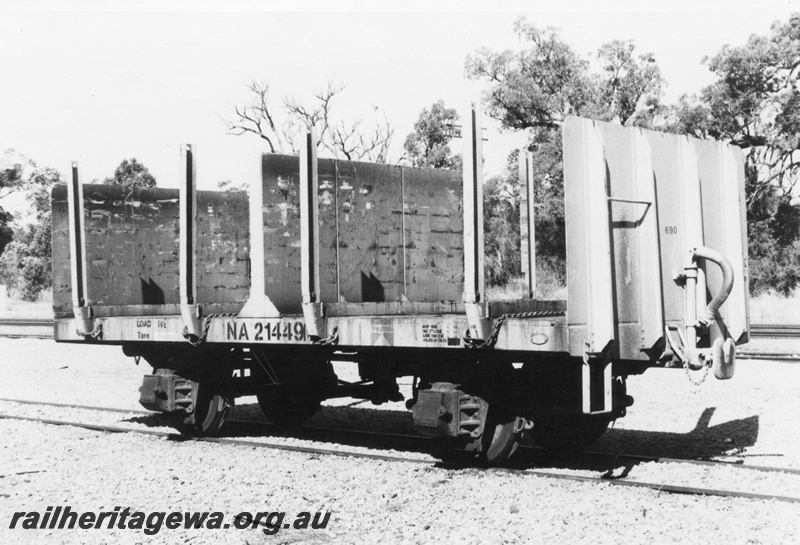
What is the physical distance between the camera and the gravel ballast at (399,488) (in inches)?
219

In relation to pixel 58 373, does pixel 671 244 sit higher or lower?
higher

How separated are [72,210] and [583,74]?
23924mm

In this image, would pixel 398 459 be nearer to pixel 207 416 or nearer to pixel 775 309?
pixel 207 416

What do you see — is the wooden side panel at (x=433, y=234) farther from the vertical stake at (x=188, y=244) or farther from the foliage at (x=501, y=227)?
the foliage at (x=501, y=227)

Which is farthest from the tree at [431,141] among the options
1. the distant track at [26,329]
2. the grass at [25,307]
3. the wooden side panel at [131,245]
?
the wooden side panel at [131,245]

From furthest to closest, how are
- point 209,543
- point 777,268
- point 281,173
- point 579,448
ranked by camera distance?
1. point 777,268
2. point 281,173
3. point 579,448
4. point 209,543

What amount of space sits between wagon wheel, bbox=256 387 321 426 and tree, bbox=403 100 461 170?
19161 mm

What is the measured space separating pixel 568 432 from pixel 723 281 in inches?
85.4

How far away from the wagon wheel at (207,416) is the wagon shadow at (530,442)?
0.27 meters

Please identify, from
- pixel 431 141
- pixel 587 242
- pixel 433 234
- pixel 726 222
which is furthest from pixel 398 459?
pixel 431 141

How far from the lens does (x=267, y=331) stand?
806cm

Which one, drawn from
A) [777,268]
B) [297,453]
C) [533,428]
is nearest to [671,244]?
[533,428]

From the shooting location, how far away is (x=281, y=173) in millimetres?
8820

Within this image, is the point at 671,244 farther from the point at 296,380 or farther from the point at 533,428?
the point at 296,380
